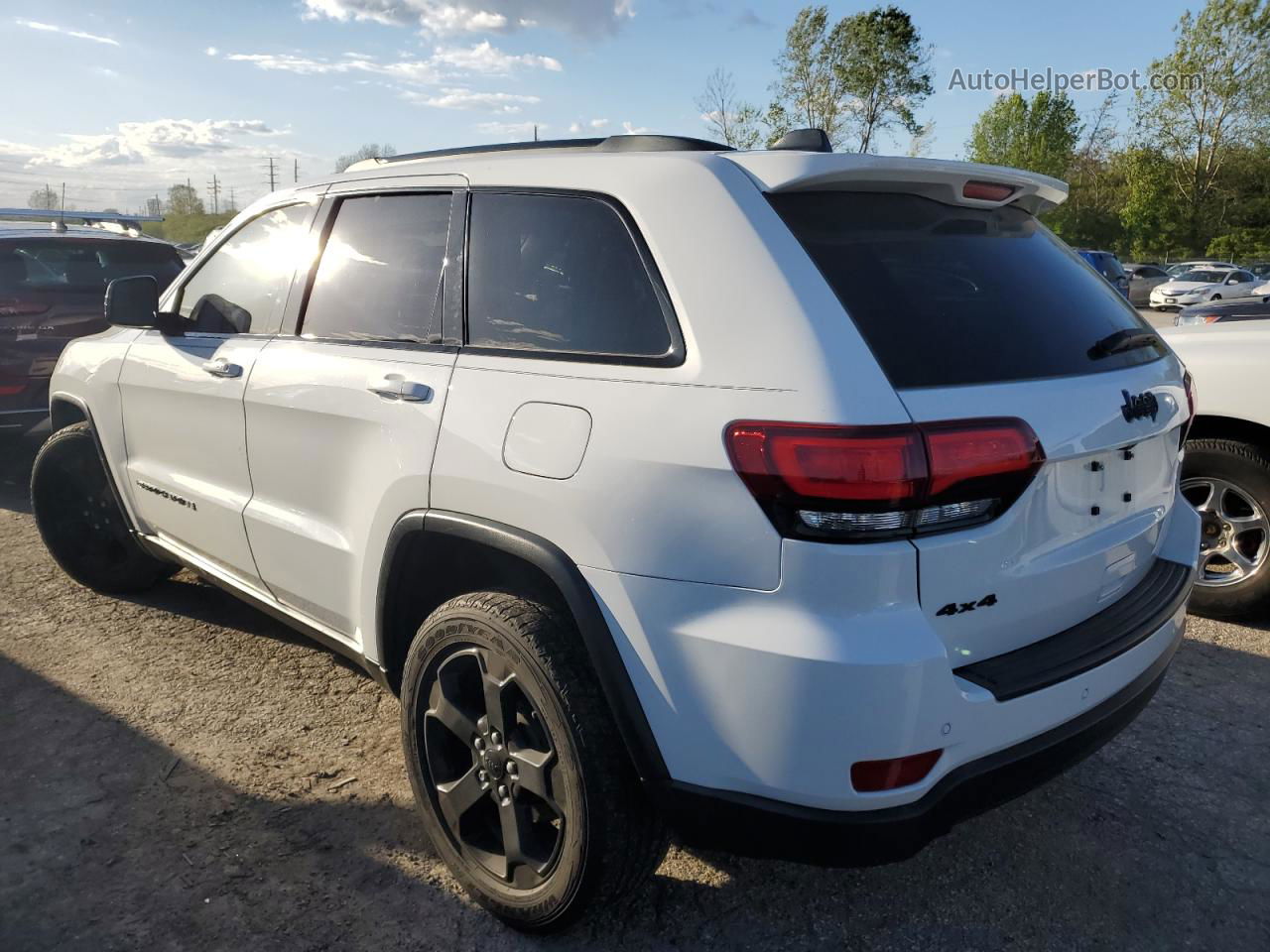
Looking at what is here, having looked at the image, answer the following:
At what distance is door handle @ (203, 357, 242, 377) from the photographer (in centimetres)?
317

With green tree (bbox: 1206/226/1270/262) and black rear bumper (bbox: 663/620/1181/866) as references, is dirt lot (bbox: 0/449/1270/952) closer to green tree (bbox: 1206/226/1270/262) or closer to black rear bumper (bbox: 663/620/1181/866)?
black rear bumper (bbox: 663/620/1181/866)

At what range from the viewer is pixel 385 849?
2.67m

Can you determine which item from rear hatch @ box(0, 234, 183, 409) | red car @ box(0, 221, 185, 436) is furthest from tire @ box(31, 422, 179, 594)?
red car @ box(0, 221, 185, 436)

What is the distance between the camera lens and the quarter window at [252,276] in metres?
3.14

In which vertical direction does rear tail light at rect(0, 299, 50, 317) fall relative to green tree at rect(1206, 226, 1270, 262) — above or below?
below

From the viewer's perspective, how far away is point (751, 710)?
5.90 feet

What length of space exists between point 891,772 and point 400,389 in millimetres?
1483

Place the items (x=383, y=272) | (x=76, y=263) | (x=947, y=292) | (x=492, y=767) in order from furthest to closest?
(x=76, y=263) → (x=383, y=272) → (x=492, y=767) → (x=947, y=292)

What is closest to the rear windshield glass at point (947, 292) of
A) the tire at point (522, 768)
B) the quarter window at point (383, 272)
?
the tire at point (522, 768)

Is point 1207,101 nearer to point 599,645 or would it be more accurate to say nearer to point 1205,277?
point 1205,277

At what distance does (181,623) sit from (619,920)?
8.88 feet

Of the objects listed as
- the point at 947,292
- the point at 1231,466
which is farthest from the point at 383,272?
the point at 1231,466

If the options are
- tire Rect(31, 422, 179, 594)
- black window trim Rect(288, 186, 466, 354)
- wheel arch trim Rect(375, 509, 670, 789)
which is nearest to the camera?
wheel arch trim Rect(375, 509, 670, 789)

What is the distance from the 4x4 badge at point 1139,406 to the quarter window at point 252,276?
2354 mm
